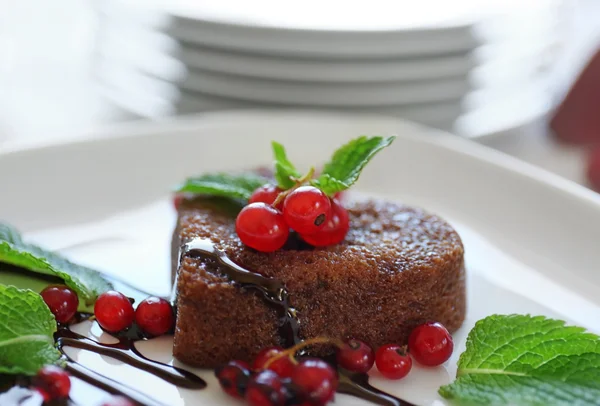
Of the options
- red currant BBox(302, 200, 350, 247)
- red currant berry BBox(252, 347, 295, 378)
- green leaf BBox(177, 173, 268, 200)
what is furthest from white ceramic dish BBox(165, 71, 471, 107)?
red currant berry BBox(252, 347, 295, 378)

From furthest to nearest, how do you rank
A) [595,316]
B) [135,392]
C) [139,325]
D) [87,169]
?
[87,169]
[595,316]
[139,325]
[135,392]

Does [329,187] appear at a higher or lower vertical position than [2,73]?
higher

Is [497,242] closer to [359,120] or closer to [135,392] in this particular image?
[359,120]

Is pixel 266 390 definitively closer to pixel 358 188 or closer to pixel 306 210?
pixel 306 210

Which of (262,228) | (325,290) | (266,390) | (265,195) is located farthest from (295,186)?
(266,390)

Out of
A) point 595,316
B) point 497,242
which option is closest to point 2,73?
point 497,242

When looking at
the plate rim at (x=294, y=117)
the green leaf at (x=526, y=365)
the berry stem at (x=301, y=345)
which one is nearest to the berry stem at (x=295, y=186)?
the berry stem at (x=301, y=345)

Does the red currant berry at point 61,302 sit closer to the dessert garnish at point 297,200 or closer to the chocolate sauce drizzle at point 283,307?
the chocolate sauce drizzle at point 283,307
